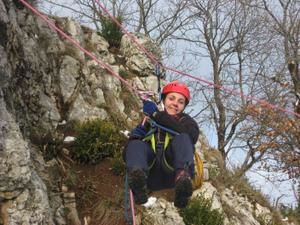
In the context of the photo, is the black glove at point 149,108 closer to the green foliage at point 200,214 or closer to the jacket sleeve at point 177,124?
the jacket sleeve at point 177,124

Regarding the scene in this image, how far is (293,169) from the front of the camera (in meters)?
18.1

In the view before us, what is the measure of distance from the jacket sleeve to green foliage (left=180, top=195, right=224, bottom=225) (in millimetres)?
3220

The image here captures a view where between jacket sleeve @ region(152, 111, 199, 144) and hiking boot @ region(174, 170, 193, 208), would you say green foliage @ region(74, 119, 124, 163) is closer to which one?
jacket sleeve @ region(152, 111, 199, 144)

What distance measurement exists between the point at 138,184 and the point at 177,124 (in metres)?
0.79

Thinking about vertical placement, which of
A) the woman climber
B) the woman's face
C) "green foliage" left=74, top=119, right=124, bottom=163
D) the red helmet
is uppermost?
the red helmet

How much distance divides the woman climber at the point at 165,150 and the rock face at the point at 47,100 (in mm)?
1780

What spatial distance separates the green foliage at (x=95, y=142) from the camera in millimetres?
8266

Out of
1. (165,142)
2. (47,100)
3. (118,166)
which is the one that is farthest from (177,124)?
(47,100)

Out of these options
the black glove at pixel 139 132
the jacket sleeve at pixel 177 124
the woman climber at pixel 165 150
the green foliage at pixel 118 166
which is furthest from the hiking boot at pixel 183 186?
the green foliage at pixel 118 166

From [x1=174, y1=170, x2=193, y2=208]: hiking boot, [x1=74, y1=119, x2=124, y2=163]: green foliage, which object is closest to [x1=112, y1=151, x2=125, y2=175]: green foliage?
[x1=74, y1=119, x2=124, y2=163]: green foliage

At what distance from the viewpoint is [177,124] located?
16.1 ft

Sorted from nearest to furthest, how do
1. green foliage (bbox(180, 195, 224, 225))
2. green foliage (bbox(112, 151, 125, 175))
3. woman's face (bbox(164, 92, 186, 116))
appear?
woman's face (bbox(164, 92, 186, 116)) → green foliage (bbox(180, 195, 224, 225)) → green foliage (bbox(112, 151, 125, 175))

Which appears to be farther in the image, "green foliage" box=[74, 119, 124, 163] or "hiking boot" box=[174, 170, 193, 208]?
"green foliage" box=[74, 119, 124, 163]

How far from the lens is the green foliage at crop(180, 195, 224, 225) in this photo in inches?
311
